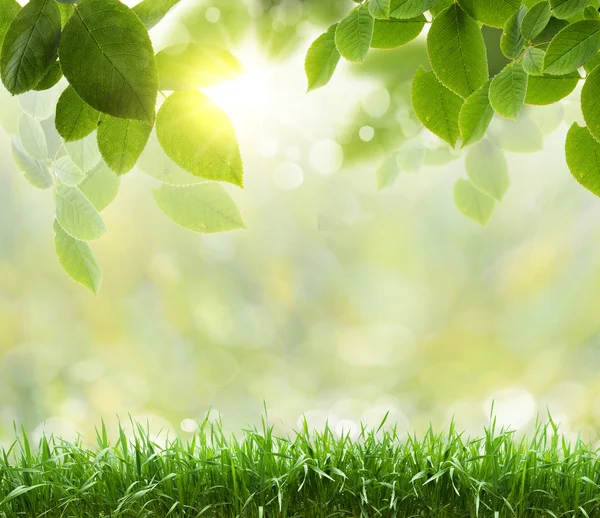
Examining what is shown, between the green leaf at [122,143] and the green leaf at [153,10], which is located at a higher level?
the green leaf at [153,10]

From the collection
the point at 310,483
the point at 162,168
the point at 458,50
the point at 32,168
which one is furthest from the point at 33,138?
the point at 310,483

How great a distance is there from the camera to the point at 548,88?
0.29m

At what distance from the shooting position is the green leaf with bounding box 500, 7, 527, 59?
250 millimetres

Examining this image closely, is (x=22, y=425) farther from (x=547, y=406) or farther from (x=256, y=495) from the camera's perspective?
(x=547, y=406)

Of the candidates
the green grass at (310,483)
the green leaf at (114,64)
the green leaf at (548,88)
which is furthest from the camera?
the green grass at (310,483)

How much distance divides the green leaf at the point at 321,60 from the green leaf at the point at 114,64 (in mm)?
124

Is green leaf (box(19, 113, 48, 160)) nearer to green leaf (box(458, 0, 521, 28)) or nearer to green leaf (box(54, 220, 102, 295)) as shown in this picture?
green leaf (box(54, 220, 102, 295))

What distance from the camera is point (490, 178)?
0.49 meters

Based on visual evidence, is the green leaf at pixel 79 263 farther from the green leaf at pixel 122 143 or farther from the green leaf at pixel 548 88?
the green leaf at pixel 548 88

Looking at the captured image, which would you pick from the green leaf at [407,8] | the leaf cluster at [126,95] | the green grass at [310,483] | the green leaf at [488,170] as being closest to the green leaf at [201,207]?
the leaf cluster at [126,95]

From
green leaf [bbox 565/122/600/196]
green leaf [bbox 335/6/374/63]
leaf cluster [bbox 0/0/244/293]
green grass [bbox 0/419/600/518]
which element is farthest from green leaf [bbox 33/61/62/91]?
green grass [bbox 0/419/600/518]

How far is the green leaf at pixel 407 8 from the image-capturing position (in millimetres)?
236

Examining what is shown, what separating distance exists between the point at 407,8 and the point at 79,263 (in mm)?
187

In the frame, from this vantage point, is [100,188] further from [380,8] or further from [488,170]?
[488,170]
